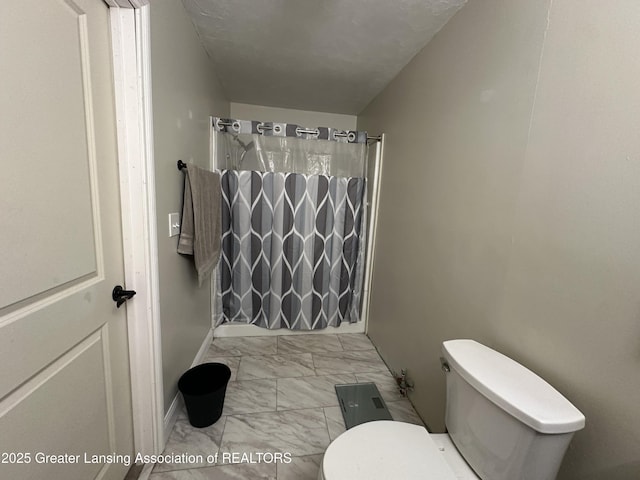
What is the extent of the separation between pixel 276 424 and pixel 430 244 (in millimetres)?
1359

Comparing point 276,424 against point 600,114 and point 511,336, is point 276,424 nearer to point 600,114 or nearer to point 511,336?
point 511,336

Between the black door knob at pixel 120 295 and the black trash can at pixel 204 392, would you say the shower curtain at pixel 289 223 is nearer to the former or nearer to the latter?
the black trash can at pixel 204 392

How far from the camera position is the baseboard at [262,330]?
2260 millimetres

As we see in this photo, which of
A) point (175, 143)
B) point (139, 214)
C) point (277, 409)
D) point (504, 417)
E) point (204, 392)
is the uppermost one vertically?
point (175, 143)

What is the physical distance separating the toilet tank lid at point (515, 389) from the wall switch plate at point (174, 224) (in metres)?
1.37

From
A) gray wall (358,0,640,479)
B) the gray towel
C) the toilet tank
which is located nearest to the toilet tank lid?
the toilet tank

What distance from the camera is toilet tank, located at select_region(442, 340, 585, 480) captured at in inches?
25.0

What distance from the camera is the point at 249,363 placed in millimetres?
1926

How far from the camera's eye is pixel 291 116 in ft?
8.95

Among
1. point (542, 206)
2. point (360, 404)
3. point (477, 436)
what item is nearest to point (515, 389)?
point (477, 436)

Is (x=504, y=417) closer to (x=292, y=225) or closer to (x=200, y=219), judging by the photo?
(x=200, y=219)

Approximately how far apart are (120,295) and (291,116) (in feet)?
7.87

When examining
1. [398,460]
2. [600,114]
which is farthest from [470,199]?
[398,460]

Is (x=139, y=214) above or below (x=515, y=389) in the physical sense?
above
